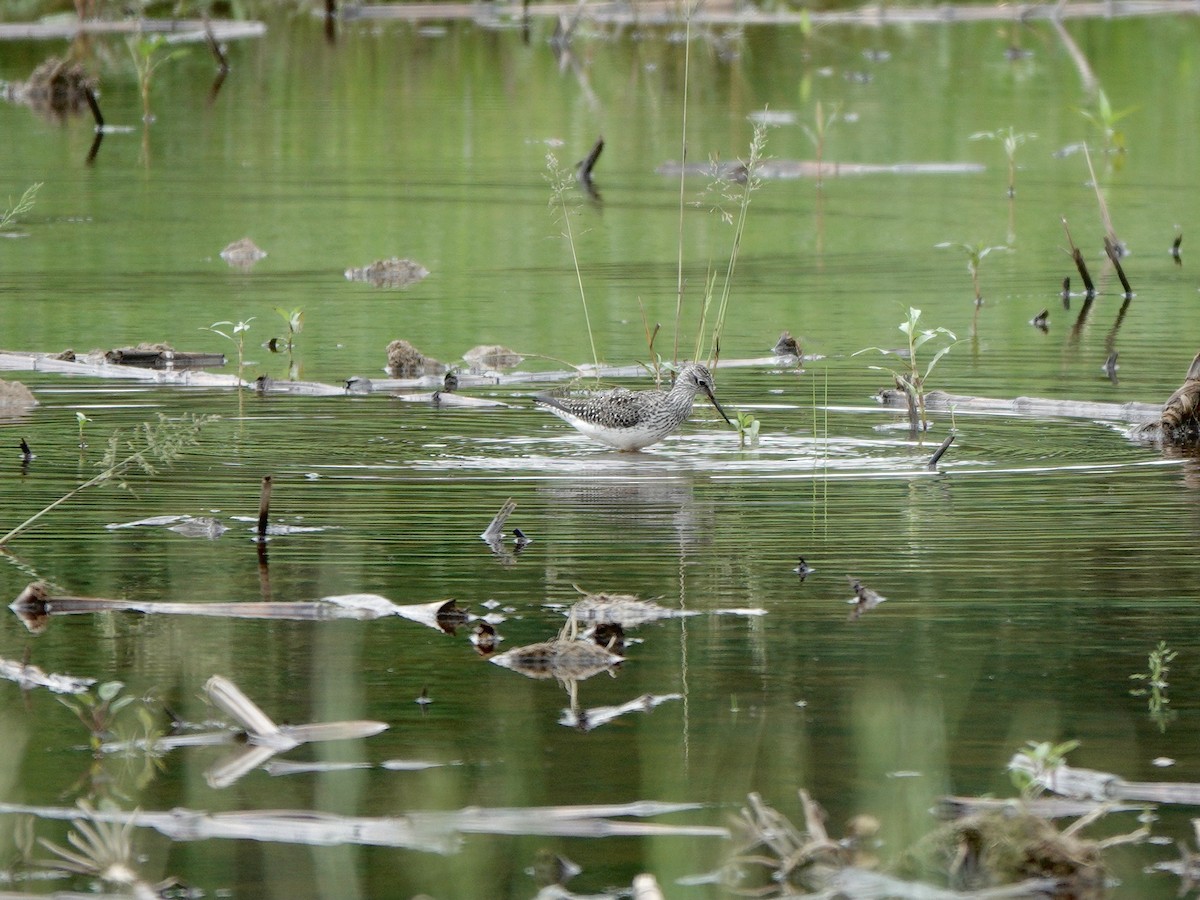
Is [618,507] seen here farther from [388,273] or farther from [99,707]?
[388,273]

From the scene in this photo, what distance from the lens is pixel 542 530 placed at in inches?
321

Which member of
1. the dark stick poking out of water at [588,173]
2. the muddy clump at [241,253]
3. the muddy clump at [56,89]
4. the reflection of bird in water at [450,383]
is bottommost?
the reflection of bird in water at [450,383]

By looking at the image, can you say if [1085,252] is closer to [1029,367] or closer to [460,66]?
[1029,367]

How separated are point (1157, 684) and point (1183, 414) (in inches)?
164

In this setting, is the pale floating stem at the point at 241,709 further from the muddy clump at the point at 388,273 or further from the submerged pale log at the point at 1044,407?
the muddy clump at the point at 388,273

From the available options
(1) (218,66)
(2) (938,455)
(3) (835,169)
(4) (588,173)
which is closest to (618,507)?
(2) (938,455)

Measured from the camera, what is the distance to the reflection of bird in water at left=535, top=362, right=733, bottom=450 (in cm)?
995

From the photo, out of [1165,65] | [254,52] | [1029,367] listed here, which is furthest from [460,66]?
[1029,367]

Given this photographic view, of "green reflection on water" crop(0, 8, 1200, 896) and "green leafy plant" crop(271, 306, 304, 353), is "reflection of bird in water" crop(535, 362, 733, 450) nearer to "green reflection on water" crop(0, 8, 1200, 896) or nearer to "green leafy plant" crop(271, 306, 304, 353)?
"green reflection on water" crop(0, 8, 1200, 896)

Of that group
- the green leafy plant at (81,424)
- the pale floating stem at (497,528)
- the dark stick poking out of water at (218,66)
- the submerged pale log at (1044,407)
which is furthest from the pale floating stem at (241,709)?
the dark stick poking out of water at (218,66)

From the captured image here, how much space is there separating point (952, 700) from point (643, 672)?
0.87 m

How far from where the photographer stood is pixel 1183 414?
395 inches

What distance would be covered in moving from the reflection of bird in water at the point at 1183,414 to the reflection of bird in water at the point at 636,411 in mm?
1968

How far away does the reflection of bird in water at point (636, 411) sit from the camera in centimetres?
995
